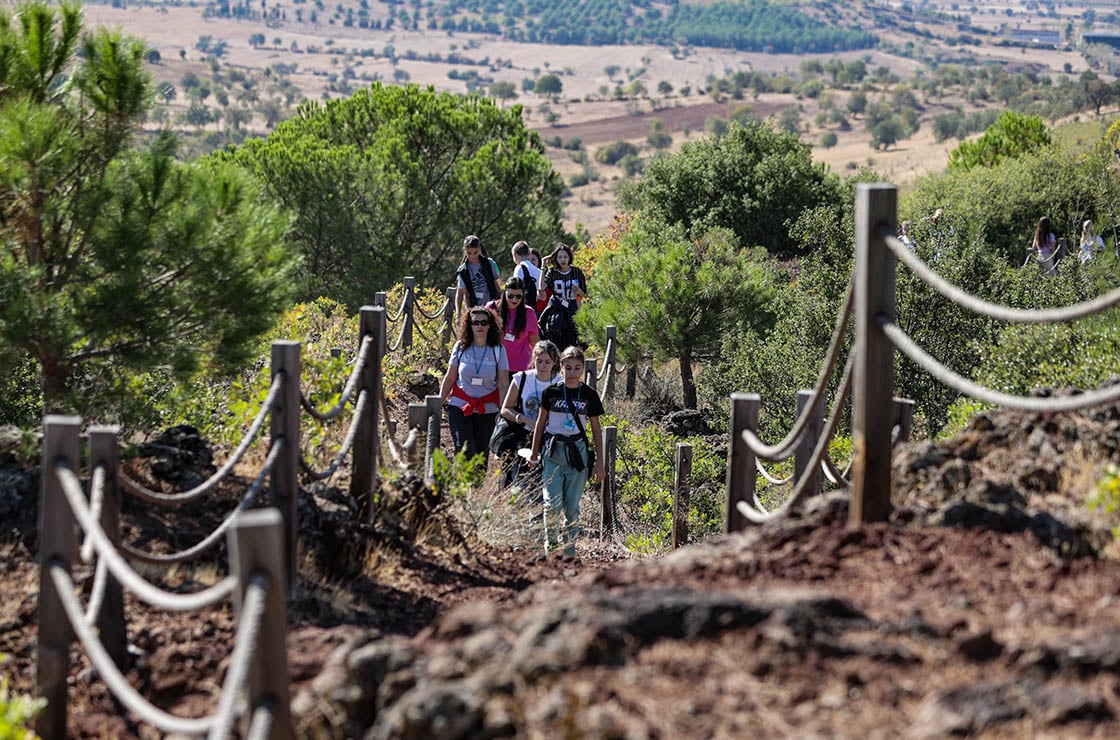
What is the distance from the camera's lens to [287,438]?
5770 millimetres

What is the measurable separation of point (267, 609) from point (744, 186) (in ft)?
75.4

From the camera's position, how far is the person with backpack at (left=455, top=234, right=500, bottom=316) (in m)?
11.8

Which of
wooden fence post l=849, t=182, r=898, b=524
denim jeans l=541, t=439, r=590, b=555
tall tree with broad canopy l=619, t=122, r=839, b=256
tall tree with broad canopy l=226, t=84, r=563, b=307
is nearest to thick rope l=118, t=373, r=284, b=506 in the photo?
wooden fence post l=849, t=182, r=898, b=524

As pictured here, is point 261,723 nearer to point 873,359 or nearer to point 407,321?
point 873,359

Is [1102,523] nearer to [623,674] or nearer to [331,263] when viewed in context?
[623,674]

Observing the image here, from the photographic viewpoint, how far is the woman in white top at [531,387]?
8.44 metres

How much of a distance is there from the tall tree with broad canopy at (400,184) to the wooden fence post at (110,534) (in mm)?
15090

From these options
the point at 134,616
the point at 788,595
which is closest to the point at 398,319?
the point at 134,616

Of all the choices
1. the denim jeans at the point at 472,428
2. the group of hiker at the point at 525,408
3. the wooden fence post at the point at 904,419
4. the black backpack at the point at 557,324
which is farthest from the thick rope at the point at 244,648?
the black backpack at the point at 557,324

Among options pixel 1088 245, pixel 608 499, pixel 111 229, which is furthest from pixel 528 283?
pixel 1088 245

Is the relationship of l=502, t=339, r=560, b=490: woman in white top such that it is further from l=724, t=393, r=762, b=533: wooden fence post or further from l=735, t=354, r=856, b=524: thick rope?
l=735, t=354, r=856, b=524: thick rope

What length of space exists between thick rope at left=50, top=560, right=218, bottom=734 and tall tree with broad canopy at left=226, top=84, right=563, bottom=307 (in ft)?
51.1

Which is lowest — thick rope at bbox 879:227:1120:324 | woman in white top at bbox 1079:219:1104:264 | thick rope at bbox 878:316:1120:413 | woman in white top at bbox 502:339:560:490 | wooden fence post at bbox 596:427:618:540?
wooden fence post at bbox 596:427:618:540

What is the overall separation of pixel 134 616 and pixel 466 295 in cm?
668
